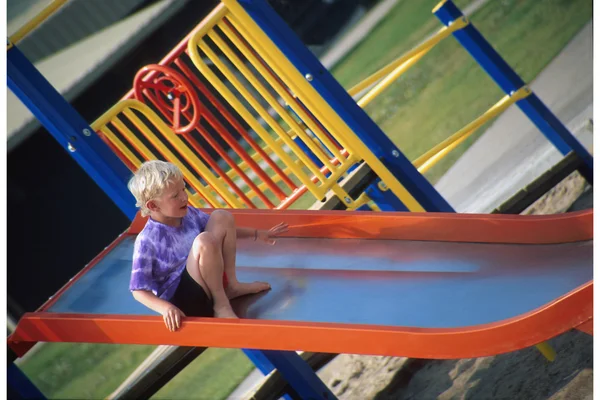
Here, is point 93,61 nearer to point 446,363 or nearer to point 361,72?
point 361,72

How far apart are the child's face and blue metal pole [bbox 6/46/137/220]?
57 centimetres

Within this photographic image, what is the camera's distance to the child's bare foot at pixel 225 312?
81.0 inches

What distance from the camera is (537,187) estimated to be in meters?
3.37

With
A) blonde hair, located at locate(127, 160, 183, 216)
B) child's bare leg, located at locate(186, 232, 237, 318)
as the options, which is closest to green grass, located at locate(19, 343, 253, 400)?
child's bare leg, located at locate(186, 232, 237, 318)

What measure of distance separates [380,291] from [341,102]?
0.86 meters

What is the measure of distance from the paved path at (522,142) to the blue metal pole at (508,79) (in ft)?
1.11

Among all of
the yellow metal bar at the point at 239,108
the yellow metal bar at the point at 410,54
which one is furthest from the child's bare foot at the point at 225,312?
the yellow metal bar at the point at 410,54

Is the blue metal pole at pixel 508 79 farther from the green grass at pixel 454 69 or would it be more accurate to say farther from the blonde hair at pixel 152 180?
the blonde hair at pixel 152 180

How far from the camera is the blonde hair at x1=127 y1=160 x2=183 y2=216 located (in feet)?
6.67

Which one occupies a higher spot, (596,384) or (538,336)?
(538,336)

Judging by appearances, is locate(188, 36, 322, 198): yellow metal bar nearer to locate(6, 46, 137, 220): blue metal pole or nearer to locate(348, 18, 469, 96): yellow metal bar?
locate(348, 18, 469, 96): yellow metal bar

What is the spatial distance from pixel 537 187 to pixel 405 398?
0.98 metres

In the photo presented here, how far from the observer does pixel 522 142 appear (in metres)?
4.36

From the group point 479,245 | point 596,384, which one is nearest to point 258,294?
point 479,245
